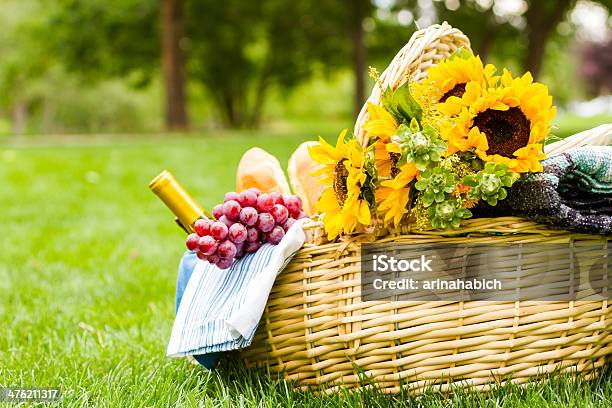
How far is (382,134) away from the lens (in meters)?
1.63

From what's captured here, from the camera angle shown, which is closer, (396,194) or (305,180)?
(396,194)

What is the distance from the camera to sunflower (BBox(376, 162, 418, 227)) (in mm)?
1580

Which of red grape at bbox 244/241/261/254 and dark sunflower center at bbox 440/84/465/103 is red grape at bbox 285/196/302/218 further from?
dark sunflower center at bbox 440/84/465/103

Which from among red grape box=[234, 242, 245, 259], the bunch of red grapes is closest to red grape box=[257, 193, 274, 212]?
the bunch of red grapes

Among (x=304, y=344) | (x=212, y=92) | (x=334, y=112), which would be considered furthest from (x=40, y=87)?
(x=304, y=344)

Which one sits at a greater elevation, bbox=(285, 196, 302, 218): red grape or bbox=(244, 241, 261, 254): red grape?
bbox=(285, 196, 302, 218): red grape

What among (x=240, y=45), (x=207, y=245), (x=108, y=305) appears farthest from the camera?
(x=240, y=45)

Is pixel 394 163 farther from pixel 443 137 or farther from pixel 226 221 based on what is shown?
pixel 226 221

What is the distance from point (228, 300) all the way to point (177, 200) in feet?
1.49

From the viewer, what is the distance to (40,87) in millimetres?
27547

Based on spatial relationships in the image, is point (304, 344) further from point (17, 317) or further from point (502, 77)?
point (17, 317)

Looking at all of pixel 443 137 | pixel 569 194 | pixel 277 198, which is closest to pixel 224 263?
pixel 277 198

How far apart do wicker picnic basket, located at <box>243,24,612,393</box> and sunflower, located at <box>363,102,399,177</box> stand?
4 cm

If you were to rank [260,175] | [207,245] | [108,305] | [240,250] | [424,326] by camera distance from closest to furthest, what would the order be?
[424,326] → [207,245] → [240,250] → [260,175] → [108,305]
